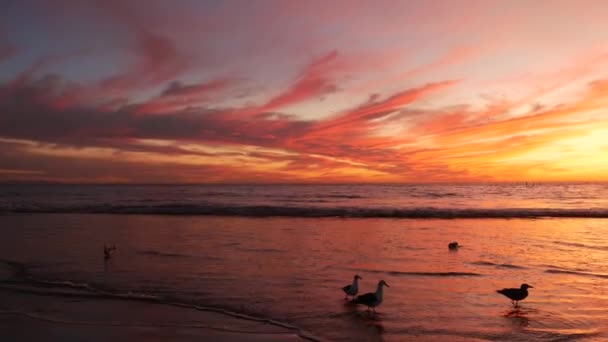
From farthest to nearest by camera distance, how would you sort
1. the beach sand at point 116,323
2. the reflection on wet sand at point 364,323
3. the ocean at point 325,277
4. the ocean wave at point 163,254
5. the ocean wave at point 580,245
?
1. the ocean wave at point 580,245
2. the ocean wave at point 163,254
3. the ocean at point 325,277
4. the reflection on wet sand at point 364,323
5. the beach sand at point 116,323

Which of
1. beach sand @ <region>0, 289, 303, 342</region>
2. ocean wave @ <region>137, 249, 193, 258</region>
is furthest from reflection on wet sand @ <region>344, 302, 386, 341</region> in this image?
ocean wave @ <region>137, 249, 193, 258</region>

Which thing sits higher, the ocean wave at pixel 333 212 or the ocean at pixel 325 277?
the ocean wave at pixel 333 212

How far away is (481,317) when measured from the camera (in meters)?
8.74

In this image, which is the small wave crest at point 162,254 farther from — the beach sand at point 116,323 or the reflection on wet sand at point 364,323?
the reflection on wet sand at point 364,323

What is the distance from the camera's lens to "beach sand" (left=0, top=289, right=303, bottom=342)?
7277 mm

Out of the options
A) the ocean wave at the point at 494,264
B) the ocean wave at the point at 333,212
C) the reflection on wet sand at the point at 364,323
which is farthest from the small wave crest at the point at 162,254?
the ocean wave at the point at 333,212

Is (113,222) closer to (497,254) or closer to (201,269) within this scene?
(201,269)

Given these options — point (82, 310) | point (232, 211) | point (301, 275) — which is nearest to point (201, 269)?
point (301, 275)

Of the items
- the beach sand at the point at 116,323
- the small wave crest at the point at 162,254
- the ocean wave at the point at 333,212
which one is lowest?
the beach sand at the point at 116,323

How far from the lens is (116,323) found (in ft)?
26.0

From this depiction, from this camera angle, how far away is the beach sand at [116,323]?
7.28 m

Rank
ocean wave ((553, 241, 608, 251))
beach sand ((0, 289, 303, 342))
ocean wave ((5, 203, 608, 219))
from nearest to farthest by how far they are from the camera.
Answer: beach sand ((0, 289, 303, 342)) → ocean wave ((553, 241, 608, 251)) → ocean wave ((5, 203, 608, 219))

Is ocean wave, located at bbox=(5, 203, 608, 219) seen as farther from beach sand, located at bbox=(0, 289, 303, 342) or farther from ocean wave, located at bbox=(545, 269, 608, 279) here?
beach sand, located at bbox=(0, 289, 303, 342)

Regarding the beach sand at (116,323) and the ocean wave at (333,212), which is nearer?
the beach sand at (116,323)
